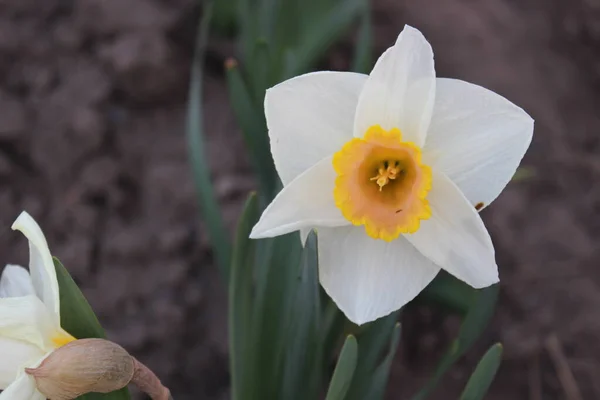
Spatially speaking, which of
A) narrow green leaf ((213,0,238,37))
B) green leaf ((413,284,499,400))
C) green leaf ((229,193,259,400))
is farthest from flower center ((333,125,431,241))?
narrow green leaf ((213,0,238,37))


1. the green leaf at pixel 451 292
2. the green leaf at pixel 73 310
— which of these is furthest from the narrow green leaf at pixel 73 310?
the green leaf at pixel 451 292

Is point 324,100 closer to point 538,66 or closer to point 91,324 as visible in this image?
point 91,324

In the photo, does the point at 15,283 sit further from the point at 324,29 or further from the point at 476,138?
the point at 324,29

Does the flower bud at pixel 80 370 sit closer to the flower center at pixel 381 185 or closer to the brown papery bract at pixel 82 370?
the brown papery bract at pixel 82 370

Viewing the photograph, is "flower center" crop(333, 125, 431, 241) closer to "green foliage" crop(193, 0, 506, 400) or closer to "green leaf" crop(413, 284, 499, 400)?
"green foliage" crop(193, 0, 506, 400)

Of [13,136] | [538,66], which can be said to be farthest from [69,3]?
[538,66]
